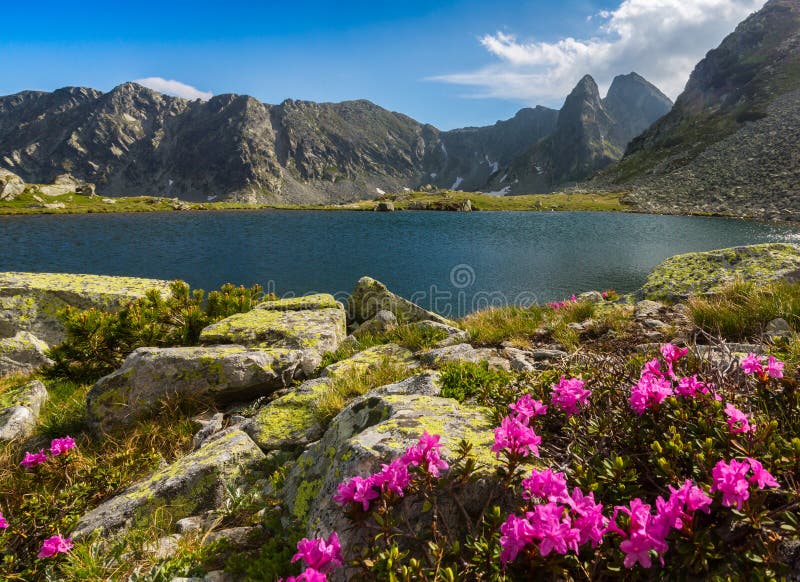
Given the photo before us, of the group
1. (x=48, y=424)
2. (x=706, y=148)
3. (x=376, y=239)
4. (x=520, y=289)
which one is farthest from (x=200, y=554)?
(x=706, y=148)

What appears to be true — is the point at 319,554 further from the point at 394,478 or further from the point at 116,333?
the point at 116,333

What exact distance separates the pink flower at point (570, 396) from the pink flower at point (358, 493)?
2.02m

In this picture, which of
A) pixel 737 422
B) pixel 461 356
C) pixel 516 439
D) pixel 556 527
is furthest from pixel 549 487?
pixel 461 356

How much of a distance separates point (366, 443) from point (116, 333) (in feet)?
35.9

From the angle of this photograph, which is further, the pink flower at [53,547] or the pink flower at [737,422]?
the pink flower at [53,547]

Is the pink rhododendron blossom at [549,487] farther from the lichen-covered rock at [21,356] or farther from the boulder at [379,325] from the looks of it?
the lichen-covered rock at [21,356]

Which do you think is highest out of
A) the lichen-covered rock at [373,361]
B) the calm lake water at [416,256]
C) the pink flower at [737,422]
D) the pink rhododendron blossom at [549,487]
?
the pink flower at [737,422]

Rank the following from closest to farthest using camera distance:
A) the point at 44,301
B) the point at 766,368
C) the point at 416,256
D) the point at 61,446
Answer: the point at 766,368
the point at 61,446
the point at 44,301
the point at 416,256

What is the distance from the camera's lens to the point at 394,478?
2.71 meters

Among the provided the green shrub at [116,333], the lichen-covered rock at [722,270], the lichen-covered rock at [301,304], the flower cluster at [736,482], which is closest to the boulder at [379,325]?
the lichen-covered rock at [301,304]

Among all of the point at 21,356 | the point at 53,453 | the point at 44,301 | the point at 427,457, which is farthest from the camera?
the point at 44,301

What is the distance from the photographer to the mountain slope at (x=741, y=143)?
9638 cm

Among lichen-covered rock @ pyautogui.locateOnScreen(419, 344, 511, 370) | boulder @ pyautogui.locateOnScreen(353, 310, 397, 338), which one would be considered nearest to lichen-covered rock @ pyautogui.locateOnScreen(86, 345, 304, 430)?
lichen-covered rock @ pyautogui.locateOnScreen(419, 344, 511, 370)

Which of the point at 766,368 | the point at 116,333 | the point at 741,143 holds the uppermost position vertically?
the point at 741,143
